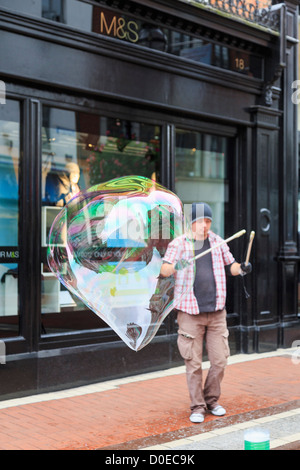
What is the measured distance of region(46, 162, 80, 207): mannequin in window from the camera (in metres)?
8.05

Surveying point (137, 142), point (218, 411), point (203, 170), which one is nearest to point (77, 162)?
point (137, 142)

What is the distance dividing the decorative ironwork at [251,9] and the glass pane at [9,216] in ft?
10.0

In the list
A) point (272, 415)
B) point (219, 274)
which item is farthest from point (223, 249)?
point (272, 415)

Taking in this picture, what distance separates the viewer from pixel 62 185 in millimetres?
8250

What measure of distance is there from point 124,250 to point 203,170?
4.38m

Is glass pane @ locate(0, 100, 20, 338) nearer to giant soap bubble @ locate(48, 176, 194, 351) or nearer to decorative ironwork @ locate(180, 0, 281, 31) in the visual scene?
giant soap bubble @ locate(48, 176, 194, 351)

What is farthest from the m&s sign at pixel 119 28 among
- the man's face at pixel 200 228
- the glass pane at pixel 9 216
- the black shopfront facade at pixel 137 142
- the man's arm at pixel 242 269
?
the man's arm at pixel 242 269

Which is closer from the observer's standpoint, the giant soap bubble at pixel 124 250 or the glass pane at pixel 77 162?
the giant soap bubble at pixel 124 250

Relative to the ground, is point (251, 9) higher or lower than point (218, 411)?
higher

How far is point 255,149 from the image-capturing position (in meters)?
10.0

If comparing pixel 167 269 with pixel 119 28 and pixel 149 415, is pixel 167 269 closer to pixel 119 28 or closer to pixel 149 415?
pixel 149 415

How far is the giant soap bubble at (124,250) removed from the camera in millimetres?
5738

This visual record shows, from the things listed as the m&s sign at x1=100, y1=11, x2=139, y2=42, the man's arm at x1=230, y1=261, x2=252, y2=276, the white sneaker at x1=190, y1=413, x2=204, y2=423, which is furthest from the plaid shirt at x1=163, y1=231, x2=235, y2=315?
the m&s sign at x1=100, y1=11, x2=139, y2=42

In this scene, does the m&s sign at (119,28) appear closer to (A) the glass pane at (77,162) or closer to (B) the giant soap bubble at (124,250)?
(A) the glass pane at (77,162)
